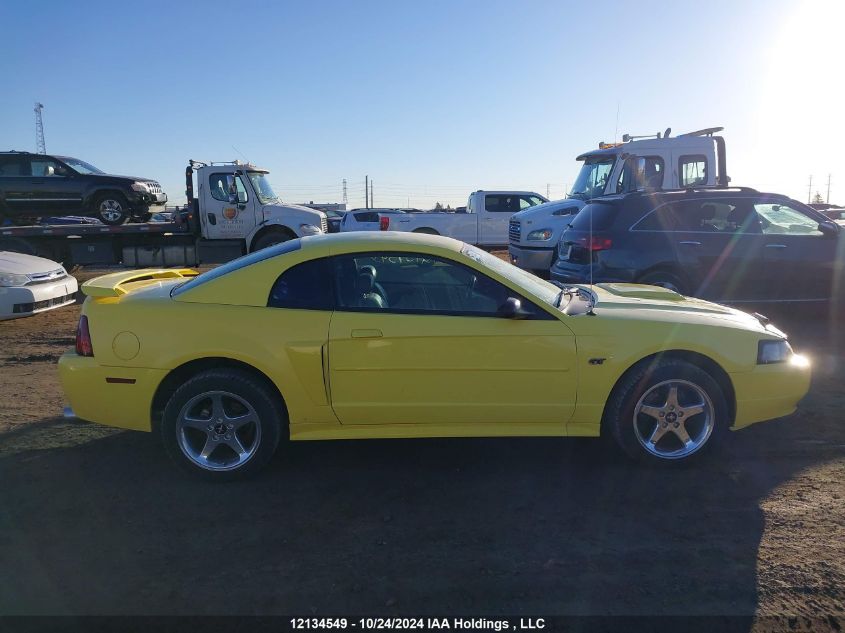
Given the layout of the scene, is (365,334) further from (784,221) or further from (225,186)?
(225,186)

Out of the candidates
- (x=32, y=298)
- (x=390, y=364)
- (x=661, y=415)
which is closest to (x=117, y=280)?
(x=390, y=364)

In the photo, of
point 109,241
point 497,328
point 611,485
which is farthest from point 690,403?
point 109,241

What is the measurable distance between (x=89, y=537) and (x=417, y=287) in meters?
2.34

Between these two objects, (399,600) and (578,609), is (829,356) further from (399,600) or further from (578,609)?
(399,600)

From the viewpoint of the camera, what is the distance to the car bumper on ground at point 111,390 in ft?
12.9

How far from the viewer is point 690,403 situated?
161 inches

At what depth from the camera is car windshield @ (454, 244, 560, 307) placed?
4.14 meters

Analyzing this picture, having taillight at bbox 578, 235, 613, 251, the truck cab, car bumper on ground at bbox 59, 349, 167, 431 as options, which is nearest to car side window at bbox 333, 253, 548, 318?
car bumper on ground at bbox 59, 349, 167, 431

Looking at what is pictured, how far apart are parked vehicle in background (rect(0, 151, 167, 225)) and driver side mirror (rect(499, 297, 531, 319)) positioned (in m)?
13.5

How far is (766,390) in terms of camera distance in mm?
4145

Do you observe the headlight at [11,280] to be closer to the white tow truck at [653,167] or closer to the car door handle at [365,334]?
the car door handle at [365,334]

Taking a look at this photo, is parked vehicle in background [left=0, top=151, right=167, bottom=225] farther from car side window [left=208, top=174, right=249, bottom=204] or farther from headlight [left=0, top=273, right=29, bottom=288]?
headlight [left=0, top=273, right=29, bottom=288]

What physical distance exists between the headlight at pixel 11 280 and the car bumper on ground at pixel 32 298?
64mm

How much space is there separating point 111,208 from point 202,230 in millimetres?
2402
